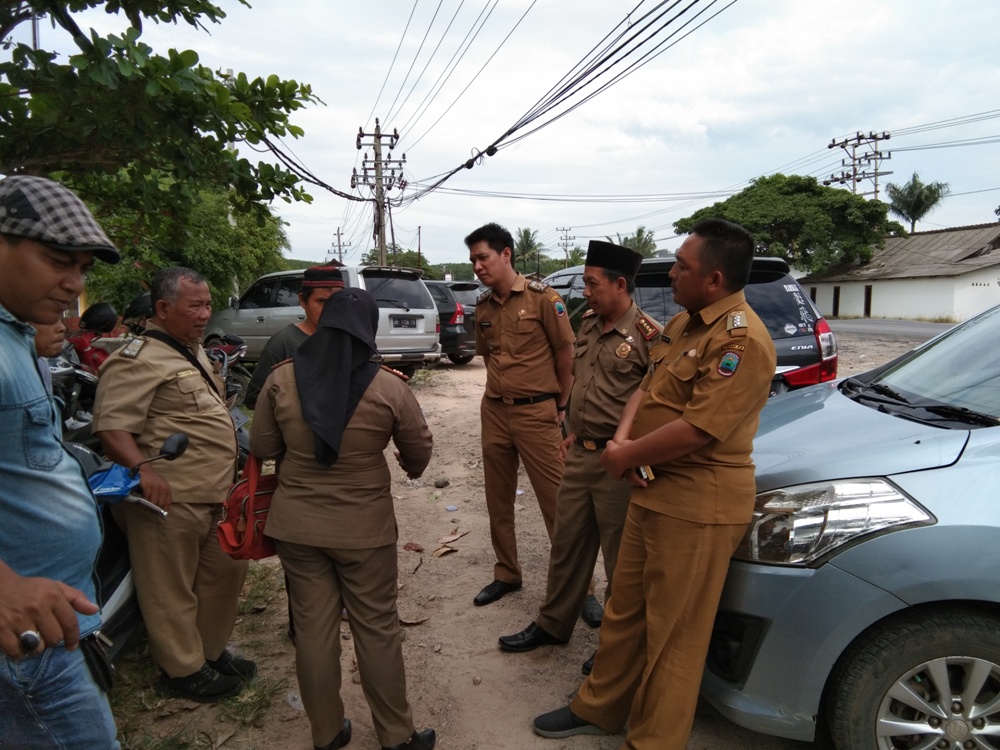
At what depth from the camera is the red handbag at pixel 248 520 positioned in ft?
7.88

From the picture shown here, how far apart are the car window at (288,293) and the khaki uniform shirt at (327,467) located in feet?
26.5

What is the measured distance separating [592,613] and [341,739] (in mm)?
1411

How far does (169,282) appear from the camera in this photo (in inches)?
107

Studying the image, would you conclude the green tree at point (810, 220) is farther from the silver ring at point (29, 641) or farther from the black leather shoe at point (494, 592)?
the silver ring at point (29, 641)

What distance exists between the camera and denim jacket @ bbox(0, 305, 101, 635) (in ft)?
4.15

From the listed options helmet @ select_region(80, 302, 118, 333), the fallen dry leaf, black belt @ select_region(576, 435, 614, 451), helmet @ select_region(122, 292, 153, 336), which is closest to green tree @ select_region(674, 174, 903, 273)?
helmet @ select_region(80, 302, 118, 333)

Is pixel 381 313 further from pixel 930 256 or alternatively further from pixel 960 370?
pixel 930 256

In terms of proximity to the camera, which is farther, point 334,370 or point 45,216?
point 334,370

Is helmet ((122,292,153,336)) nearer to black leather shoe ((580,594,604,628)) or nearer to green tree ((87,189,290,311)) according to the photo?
black leather shoe ((580,594,604,628))

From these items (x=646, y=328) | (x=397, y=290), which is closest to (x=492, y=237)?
(x=646, y=328)

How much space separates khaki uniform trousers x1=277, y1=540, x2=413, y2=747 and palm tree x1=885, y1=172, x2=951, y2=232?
45.2 m

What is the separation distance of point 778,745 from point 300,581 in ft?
6.06

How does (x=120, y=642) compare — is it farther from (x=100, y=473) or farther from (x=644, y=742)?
(x=644, y=742)

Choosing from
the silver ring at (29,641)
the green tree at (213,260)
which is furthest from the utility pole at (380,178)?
the silver ring at (29,641)
